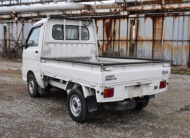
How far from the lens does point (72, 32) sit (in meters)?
6.28

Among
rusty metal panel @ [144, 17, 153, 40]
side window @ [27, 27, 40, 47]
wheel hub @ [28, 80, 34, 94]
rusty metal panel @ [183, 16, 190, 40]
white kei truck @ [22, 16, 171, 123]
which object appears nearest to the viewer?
white kei truck @ [22, 16, 171, 123]

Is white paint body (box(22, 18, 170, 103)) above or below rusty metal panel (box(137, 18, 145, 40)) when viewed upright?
below

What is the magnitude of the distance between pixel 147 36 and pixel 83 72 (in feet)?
33.7

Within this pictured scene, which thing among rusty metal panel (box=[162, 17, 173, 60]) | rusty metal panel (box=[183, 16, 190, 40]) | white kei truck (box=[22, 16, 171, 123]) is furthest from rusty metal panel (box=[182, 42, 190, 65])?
white kei truck (box=[22, 16, 171, 123])

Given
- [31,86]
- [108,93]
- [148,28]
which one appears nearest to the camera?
[108,93]

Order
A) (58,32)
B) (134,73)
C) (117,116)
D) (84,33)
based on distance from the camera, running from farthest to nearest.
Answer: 1. (84,33)
2. (58,32)
3. (117,116)
4. (134,73)

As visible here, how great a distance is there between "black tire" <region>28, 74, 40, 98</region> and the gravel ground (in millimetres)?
178

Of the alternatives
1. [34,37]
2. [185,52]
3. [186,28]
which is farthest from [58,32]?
[186,28]

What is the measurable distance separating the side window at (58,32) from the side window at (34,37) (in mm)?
484

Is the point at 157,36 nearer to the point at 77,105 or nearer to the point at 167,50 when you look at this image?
the point at 167,50

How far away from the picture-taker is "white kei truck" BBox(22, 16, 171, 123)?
4.09m

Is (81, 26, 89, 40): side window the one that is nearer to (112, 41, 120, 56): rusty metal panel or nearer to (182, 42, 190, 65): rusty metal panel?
(182, 42, 190, 65): rusty metal panel

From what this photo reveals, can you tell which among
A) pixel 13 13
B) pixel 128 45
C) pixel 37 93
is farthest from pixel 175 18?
pixel 13 13

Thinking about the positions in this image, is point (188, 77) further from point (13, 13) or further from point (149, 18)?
point (13, 13)
